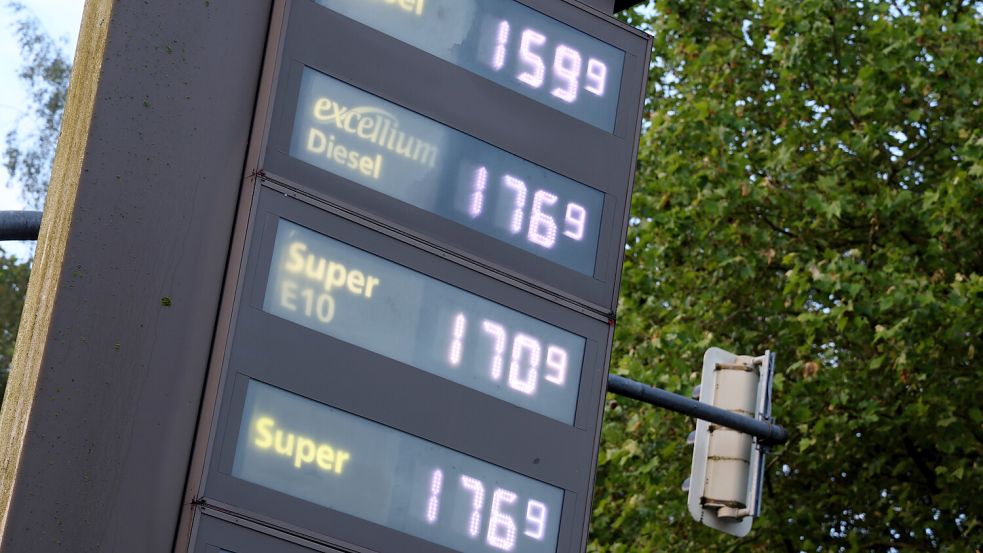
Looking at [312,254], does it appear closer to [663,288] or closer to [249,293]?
[249,293]

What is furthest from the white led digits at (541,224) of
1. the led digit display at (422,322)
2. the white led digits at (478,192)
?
the led digit display at (422,322)

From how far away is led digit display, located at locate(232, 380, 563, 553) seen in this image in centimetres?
720

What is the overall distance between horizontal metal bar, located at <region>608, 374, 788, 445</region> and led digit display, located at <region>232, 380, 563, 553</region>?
3.91ft

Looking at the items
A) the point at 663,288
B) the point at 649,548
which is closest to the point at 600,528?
the point at 649,548

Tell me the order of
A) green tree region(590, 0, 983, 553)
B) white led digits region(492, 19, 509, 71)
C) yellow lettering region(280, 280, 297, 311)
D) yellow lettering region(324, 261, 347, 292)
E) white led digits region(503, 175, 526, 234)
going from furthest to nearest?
1. green tree region(590, 0, 983, 553)
2. white led digits region(492, 19, 509, 71)
3. white led digits region(503, 175, 526, 234)
4. yellow lettering region(324, 261, 347, 292)
5. yellow lettering region(280, 280, 297, 311)

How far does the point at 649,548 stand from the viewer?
15664mm

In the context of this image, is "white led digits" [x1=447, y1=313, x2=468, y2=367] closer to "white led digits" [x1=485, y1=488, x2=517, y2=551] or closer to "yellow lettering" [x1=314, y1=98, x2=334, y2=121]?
"white led digits" [x1=485, y1=488, x2=517, y2=551]

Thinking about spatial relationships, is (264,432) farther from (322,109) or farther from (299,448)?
(322,109)

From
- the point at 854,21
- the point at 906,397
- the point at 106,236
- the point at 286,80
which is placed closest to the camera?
the point at 106,236

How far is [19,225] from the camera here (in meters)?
7.98

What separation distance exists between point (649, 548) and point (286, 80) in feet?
29.2

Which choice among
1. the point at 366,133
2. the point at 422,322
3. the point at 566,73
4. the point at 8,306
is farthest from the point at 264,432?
the point at 8,306

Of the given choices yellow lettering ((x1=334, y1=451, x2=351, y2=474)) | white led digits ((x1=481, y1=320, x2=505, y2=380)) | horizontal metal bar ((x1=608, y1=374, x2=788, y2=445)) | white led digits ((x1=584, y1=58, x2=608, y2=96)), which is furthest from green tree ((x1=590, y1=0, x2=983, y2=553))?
yellow lettering ((x1=334, y1=451, x2=351, y2=474))

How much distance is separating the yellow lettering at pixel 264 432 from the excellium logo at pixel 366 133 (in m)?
1.29
